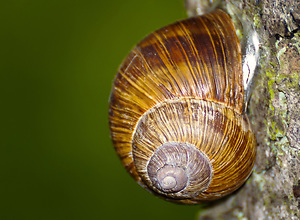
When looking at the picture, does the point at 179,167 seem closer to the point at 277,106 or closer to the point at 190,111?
the point at 190,111

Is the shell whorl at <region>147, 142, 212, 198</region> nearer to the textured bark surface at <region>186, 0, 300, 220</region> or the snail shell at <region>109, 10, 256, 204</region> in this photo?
the snail shell at <region>109, 10, 256, 204</region>

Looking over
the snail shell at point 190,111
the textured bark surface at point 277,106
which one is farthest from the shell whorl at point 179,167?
the textured bark surface at point 277,106

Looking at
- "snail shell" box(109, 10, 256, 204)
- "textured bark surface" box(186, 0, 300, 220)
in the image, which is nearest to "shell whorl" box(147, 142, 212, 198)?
"snail shell" box(109, 10, 256, 204)

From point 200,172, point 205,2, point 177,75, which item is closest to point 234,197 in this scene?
point 200,172

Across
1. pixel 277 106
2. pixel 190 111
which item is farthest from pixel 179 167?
pixel 277 106

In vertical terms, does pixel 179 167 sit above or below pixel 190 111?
below

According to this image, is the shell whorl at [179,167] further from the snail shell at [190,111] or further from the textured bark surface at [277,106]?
the textured bark surface at [277,106]
